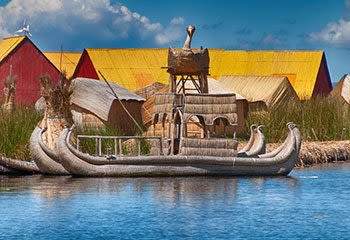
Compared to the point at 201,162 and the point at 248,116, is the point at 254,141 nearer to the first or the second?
the point at 201,162

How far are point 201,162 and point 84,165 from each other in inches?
118

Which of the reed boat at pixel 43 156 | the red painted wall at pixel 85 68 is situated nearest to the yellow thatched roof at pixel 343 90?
the red painted wall at pixel 85 68

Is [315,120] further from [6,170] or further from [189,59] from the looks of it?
[6,170]

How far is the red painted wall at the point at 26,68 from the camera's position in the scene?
145 ft

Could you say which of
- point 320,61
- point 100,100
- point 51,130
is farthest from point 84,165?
point 320,61

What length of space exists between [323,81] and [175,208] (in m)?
34.4

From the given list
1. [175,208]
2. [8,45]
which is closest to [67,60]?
[8,45]

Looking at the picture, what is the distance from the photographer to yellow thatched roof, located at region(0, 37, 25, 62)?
44469 mm

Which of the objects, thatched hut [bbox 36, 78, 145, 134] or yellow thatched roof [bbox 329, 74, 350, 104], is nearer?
thatched hut [bbox 36, 78, 145, 134]

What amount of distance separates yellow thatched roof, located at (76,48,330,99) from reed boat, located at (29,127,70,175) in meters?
22.8

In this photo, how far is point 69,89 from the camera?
2577 cm

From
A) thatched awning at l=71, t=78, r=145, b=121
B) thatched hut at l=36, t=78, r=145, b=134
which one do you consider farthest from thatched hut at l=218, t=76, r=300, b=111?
thatched awning at l=71, t=78, r=145, b=121

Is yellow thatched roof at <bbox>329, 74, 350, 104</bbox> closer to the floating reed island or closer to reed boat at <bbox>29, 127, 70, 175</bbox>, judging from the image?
the floating reed island

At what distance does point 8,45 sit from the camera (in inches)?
1788
